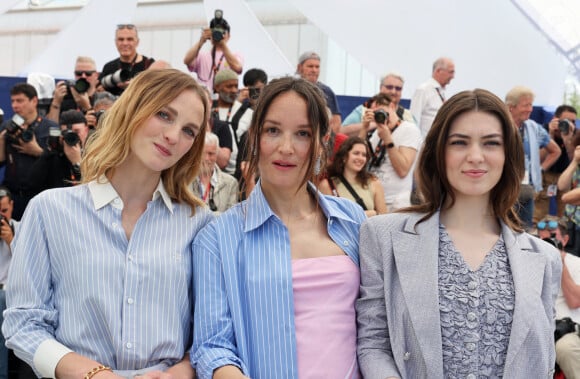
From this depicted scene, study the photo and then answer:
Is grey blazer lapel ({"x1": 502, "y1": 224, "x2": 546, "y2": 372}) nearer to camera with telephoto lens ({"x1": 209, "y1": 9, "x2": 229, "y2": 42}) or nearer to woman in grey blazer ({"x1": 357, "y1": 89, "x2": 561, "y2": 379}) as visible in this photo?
woman in grey blazer ({"x1": 357, "y1": 89, "x2": 561, "y2": 379})

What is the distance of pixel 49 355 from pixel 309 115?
1.01 metres

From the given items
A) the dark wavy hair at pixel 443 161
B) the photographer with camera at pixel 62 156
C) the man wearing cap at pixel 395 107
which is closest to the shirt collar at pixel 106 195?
the dark wavy hair at pixel 443 161

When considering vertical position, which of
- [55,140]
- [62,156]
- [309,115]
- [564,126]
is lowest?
[62,156]

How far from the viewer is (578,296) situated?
15.0 feet

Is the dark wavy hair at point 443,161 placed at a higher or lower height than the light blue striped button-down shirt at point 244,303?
higher

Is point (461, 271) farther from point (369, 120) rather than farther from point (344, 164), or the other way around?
point (369, 120)

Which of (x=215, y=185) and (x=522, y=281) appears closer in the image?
(x=522, y=281)

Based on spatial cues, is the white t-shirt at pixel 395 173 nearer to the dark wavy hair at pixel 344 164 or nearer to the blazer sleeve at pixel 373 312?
the dark wavy hair at pixel 344 164

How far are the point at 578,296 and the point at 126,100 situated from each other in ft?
10.7

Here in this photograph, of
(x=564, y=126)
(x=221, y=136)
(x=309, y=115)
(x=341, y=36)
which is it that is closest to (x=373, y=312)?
(x=309, y=115)

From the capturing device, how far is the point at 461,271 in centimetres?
228

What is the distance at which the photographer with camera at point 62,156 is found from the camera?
16.7 ft

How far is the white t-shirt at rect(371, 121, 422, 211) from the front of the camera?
5898mm

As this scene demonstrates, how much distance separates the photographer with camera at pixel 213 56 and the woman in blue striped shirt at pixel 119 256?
428cm
